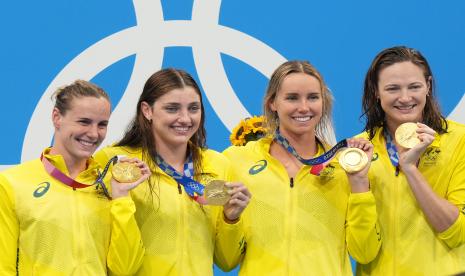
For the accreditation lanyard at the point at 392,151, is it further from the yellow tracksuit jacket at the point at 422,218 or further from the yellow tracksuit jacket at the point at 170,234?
the yellow tracksuit jacket at the point at 170,234

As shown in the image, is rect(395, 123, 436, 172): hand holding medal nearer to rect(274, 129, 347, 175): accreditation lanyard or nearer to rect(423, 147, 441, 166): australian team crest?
rect(423, 147, 441, 166): australian team crest

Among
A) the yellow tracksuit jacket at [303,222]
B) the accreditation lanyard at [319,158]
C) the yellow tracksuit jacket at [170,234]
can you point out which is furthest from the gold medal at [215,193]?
the accreditation lanyard at [319,158]

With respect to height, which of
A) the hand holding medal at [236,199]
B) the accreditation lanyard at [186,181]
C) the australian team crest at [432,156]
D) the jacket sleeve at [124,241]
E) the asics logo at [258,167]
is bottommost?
the jacket sleeve at [124,241]

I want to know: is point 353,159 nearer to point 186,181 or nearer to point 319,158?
point 319,158

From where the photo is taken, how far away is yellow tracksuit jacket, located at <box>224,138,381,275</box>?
155 inches

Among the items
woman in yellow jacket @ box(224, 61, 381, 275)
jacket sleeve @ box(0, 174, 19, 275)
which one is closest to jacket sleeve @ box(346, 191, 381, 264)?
woman in yellow jacket @ box(224, 61, 381, 275)

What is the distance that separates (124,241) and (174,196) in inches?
12.9

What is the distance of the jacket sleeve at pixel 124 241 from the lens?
146 inches

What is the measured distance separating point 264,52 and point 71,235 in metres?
2.47

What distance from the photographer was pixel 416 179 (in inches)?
154

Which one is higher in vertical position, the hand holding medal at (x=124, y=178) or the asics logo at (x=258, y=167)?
the asics logo at (x=258, y=167)

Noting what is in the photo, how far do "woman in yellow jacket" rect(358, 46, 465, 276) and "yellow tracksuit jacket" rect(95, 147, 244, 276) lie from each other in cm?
72

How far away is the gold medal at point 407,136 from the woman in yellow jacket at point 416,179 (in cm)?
2

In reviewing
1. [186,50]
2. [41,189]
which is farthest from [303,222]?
[186,50]
